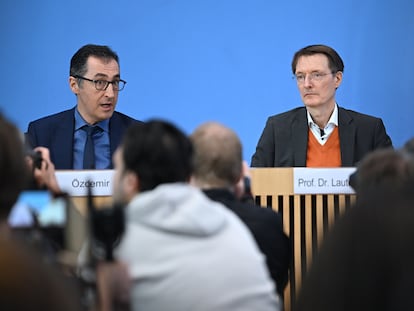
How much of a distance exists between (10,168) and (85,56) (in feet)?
10.7

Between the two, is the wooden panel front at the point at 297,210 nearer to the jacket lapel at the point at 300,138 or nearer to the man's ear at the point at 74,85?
the jacket lapel at the point at 300,138

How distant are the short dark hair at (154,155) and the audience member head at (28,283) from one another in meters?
0.68

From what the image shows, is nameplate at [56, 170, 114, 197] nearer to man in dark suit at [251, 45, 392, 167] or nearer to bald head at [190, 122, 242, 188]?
bald head at [190, 122, 242, 188]

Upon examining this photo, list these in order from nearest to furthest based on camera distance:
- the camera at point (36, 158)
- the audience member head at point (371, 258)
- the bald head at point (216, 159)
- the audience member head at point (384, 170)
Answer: the audience member head at point (371, 258), the audience member head at point (384, 170), the bald head at point (216, 159), the camera at point (36, 158)

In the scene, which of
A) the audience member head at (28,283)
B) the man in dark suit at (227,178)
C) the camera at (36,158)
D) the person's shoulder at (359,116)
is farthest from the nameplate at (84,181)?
the audience member head at (28,283)

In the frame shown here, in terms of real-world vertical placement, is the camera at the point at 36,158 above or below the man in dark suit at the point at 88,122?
below

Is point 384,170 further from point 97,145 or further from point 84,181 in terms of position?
point 97,145

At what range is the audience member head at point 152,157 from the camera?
7.91 ft

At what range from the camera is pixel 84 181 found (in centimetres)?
389

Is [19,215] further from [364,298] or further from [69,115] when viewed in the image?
[69,115]

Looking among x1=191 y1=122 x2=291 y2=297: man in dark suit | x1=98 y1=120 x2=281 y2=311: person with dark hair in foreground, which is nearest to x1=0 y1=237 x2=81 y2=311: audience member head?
x1=98 y1=120 x2=281 y2=311: person with dark hair in foreground

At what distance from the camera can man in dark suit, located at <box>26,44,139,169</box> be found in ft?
15.6

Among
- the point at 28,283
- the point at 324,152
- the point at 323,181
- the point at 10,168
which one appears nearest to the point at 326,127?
the point at 324,152

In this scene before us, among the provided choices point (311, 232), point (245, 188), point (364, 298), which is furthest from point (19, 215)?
point (311, 232)
